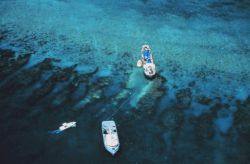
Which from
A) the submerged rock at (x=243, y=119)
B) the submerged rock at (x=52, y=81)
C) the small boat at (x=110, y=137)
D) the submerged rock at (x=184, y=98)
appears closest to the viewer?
the small boat at (x=110, y=137)

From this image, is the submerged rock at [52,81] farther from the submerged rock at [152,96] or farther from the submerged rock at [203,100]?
the submerged rock at [203,100]

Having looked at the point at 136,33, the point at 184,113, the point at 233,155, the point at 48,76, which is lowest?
the point at 233,155

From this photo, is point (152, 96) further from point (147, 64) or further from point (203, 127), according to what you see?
point (203, 127)

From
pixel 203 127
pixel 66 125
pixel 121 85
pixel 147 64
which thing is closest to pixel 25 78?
pixel 66 125

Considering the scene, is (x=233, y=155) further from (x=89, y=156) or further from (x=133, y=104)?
(x=89, y=156)

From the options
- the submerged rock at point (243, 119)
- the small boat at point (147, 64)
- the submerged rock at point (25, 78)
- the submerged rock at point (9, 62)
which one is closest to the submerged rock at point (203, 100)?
the submerged rock at point (243, 119)

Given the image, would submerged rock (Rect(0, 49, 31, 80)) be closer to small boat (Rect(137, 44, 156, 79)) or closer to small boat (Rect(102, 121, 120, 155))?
small boat (Rect(102, 121, 120, 155))

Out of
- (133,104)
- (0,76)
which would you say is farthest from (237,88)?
(0,76)
